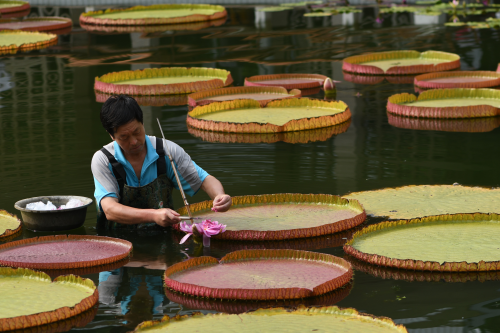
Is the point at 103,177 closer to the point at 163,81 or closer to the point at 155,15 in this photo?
the point at 163,81

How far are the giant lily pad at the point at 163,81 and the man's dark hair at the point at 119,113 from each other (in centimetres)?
579

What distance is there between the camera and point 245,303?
4219 millimetres

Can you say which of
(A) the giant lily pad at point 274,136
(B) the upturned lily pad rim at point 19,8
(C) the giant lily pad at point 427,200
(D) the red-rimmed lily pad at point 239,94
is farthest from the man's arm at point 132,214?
(B) the upturned lily pad rim at point 19,8

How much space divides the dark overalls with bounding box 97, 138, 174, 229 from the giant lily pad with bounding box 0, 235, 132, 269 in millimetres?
368

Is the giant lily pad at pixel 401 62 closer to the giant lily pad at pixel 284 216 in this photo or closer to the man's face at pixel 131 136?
the giant lily pad at pixel 284 216

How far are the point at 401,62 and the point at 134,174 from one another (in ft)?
24.6

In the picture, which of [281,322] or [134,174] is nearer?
[281,322]

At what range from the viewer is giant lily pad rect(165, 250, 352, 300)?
424cm

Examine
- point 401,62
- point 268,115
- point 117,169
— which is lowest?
point 268,115

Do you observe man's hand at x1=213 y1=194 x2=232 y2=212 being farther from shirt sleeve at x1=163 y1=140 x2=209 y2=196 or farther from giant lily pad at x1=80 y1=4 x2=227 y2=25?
giant lily pad at x1=80 y1=4 x2=227 y2=25

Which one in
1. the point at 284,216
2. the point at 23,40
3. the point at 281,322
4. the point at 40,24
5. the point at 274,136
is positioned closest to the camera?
the point at 281,322

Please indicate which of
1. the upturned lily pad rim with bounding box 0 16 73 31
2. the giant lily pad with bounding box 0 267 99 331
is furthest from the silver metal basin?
the upturned lily pad rim with bounding box 0 16 73 31

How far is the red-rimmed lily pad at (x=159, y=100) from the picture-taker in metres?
10.6

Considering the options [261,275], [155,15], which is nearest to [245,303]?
[261,275]
